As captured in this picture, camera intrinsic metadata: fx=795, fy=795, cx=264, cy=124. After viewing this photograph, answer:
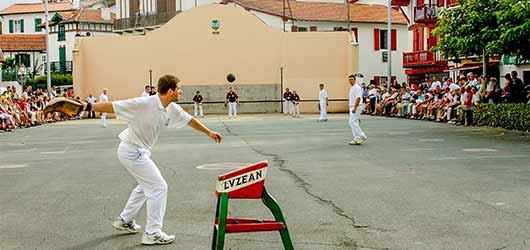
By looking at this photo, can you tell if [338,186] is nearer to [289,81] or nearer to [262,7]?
[289,81]

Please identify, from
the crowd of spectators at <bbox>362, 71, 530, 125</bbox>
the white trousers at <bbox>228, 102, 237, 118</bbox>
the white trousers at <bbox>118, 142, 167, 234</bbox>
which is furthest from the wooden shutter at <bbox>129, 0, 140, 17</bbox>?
the white trousers at <bbox>118, 142, 167, 234</bbox>

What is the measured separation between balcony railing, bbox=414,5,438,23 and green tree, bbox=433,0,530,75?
29857mm

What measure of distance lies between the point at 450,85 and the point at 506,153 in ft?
55.7

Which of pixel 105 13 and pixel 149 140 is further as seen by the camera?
pixel 105 13

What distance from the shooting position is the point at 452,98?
31.8 meters

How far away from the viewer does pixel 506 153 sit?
667 inches

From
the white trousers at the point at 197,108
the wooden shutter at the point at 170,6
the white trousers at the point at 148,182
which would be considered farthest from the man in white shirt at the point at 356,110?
the wooden shutter at the point at 170,6

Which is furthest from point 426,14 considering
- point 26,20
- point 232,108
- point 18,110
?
point 26,20

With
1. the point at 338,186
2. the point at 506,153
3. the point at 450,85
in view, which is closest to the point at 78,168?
the point at 338,186

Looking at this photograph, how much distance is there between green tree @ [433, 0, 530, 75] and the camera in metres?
21.5

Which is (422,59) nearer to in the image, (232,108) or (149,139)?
(232,108)

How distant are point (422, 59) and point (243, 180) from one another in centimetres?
5359

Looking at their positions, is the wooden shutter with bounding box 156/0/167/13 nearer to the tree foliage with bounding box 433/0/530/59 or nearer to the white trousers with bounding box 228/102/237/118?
the white trousers with bounding box 228/102/237/118

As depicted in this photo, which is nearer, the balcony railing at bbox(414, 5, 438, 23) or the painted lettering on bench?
the painted lettering on bench
